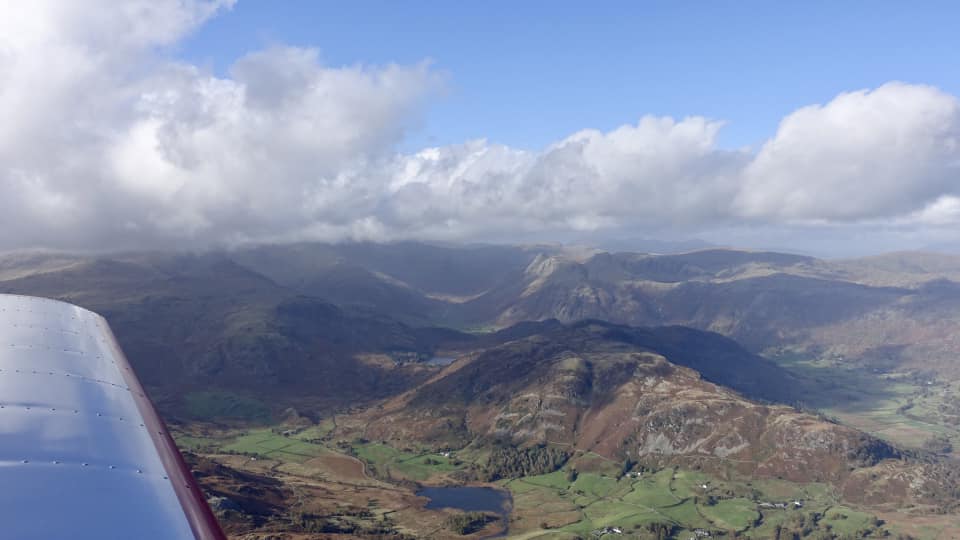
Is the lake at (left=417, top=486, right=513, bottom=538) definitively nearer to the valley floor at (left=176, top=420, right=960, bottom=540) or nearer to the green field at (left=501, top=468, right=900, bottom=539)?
the valley floor at (left=176, top=420, right=960, bottom=540)

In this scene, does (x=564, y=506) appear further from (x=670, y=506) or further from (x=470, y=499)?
(x=670, y=506)

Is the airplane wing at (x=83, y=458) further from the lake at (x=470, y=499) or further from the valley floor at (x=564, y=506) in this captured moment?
the lake at (x=470, y=499)

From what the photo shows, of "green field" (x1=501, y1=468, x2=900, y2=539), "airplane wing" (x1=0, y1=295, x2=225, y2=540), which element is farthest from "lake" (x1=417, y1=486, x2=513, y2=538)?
"airplane wing" (x1=0, y1=295, x2=225, y2=540)

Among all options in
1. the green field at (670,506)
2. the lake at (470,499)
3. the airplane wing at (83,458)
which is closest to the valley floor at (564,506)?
the green field at (670,506)

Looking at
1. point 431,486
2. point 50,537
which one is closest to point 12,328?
point 50,537

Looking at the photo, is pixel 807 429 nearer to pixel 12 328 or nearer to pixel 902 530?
pixel 902 530
